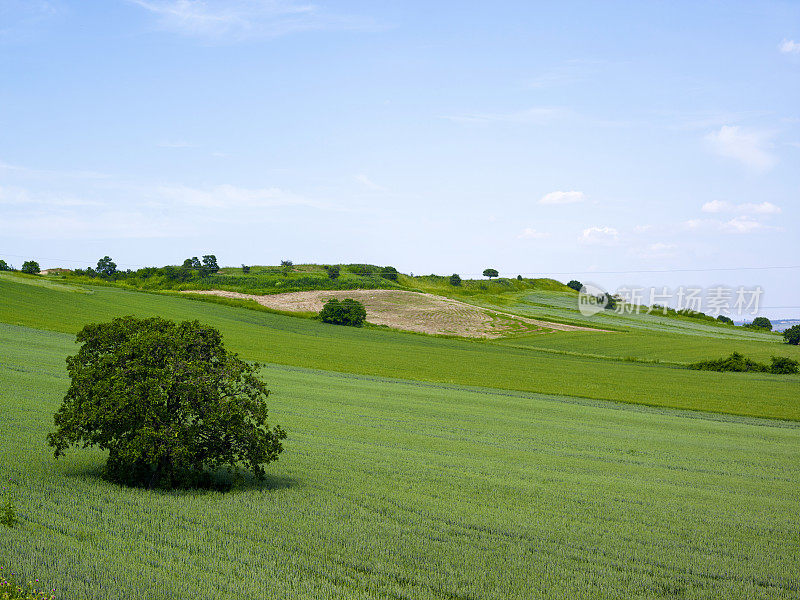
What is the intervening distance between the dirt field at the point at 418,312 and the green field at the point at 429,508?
53.6 meters

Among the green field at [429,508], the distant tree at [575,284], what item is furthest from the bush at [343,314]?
the distant tree at [575,284]

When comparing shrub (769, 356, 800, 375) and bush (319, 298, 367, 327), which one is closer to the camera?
shrub (769, 356, 800, 375)

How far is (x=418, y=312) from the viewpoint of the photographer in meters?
95.4

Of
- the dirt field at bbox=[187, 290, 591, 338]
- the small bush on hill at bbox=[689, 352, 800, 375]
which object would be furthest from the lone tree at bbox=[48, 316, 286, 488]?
the dirt field at bbox=[187, 290, 591, 338]

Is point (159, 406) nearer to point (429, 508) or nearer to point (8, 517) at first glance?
point (8, 517)

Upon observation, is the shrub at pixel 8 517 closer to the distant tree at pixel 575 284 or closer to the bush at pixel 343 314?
the bush at pixel 343 314

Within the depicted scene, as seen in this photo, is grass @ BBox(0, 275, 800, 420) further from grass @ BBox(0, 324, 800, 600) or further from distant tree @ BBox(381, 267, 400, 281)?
distant tree @ BBox(381, 267, 400, 281)

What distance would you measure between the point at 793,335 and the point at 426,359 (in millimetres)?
59685

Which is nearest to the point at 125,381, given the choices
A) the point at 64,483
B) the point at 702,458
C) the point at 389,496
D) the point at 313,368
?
the point at 64,483

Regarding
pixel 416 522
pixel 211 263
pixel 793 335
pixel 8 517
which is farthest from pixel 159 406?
pixel 211 263

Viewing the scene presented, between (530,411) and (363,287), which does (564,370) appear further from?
(363,287)

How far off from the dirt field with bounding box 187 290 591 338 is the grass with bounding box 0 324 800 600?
65.8 metres

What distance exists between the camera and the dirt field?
293 ft

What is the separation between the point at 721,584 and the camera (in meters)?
9.39
